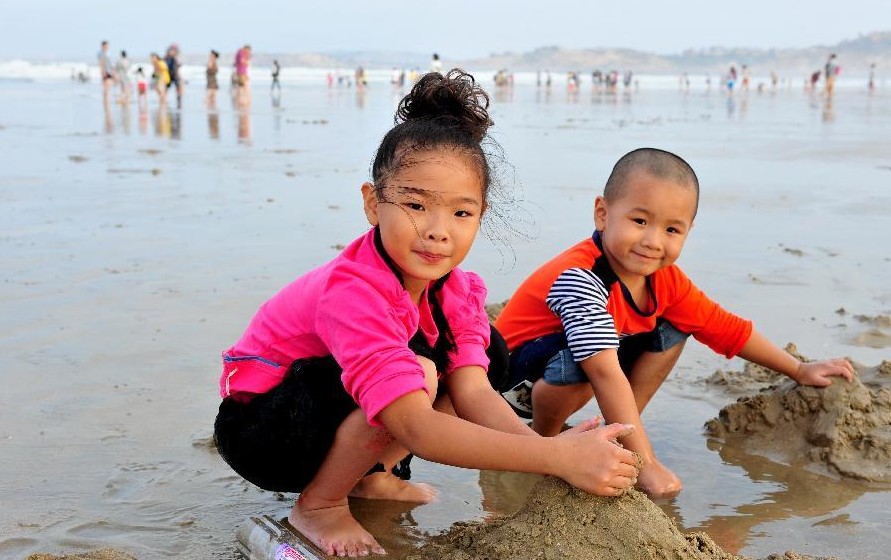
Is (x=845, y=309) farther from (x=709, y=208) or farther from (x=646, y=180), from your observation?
(x=709, y=208)

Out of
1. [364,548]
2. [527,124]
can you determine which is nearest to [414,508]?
[364,548]

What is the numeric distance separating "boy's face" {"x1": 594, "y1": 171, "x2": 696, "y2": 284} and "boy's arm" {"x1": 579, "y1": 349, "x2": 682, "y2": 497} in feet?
1.11

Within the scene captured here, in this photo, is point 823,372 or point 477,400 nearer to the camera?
point 477,400

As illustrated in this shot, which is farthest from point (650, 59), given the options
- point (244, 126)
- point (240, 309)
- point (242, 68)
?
point (240, 309)

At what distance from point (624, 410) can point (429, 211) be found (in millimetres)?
927

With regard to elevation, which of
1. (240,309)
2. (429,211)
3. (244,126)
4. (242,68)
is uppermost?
(242,68)

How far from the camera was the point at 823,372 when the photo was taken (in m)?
3.17

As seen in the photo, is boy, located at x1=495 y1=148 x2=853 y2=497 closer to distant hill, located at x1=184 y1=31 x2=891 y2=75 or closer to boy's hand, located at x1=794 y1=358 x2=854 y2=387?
boy's hand, located at x1=794 y1=358 x2=854 y2=387

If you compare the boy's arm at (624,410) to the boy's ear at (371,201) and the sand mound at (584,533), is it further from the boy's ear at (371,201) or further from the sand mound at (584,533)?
the boy's ear at (371,201)

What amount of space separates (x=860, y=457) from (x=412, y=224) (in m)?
1.72

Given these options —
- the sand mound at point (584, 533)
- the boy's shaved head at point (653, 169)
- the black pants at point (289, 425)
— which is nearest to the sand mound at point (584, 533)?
the sand mound at point (584, 533)

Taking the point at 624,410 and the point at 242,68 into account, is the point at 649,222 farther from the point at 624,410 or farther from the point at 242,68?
the point at 242,68

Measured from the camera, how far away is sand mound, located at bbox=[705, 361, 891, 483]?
9.77ft

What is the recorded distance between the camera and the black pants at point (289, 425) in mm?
2295
